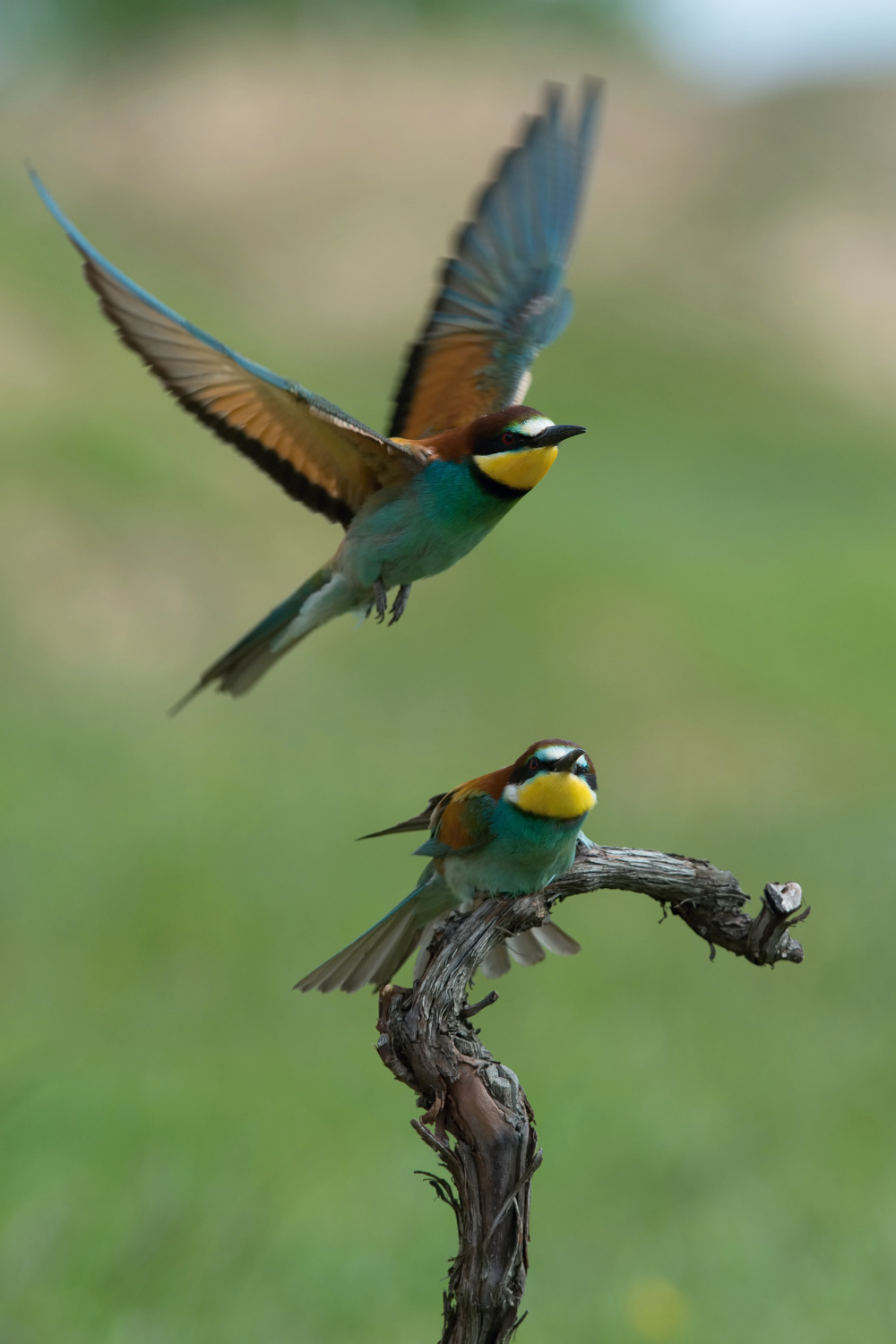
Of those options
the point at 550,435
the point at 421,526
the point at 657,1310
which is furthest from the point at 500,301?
the point at 657,1310

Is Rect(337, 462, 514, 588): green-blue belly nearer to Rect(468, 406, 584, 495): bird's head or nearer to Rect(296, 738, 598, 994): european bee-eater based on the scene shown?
Rect(468, 406, 584, 495): bird's head

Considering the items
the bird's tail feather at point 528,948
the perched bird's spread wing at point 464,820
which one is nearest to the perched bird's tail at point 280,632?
the perched bird's spread wing at point 464,820

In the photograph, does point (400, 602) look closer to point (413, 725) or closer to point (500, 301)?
point (500, 301)

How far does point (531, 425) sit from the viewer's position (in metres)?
2.46

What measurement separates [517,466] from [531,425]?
0.09m

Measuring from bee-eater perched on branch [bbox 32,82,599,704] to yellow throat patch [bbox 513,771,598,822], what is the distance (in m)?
0.46

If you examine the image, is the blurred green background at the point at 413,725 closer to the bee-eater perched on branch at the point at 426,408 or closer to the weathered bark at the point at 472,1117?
the weathered bark at the point at 472,1117

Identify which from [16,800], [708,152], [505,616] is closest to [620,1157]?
[16,800]

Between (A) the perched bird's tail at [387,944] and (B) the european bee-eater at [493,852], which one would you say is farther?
(A) the perched bird's tail at [387,944]

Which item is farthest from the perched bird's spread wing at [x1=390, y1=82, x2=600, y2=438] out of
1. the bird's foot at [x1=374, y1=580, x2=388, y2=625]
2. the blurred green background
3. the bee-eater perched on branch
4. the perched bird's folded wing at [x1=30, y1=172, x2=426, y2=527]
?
the blurred green background

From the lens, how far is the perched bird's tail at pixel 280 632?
298cm

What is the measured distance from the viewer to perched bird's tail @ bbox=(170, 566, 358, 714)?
9.79 ft

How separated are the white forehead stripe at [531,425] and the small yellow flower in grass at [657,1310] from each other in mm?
4208

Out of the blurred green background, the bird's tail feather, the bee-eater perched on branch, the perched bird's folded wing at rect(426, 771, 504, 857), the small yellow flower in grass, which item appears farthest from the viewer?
the blurred green background
